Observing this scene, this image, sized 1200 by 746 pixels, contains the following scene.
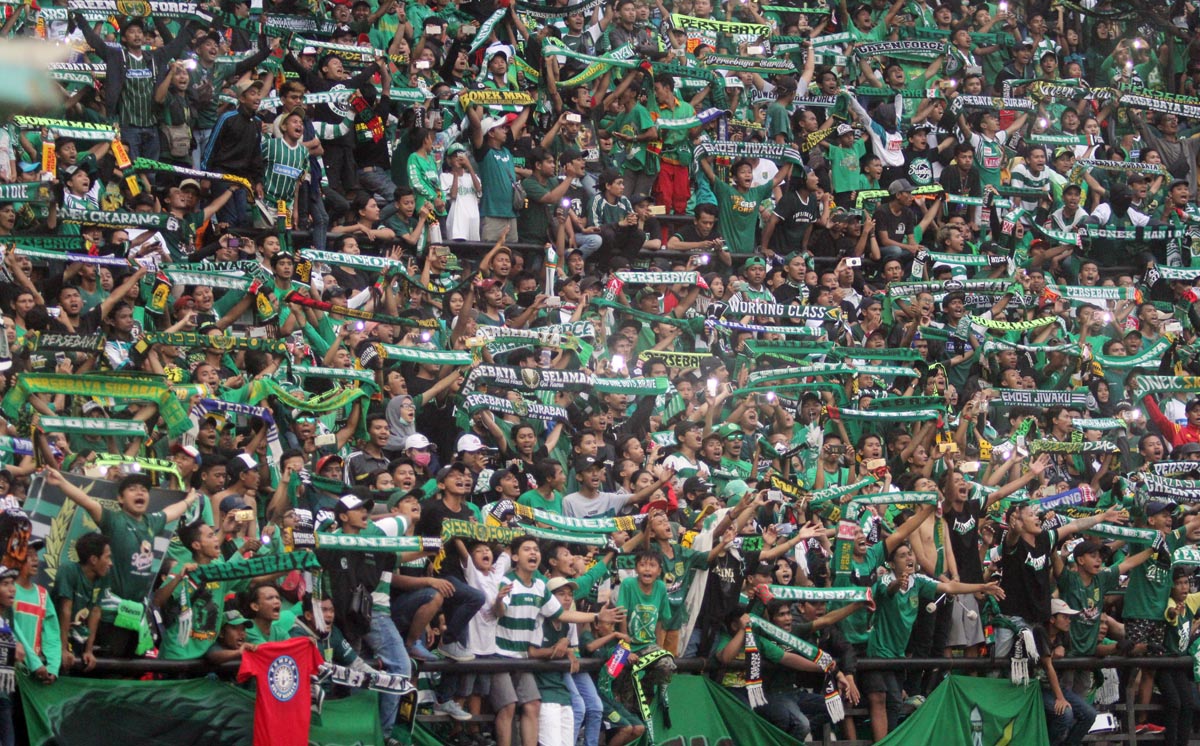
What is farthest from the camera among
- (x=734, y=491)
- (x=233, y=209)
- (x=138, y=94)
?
(x=138, y=94)

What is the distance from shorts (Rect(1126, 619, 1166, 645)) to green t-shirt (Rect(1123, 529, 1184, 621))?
5 cm

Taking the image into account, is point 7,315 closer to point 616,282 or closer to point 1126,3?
point 616,282

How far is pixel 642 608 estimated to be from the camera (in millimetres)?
15570

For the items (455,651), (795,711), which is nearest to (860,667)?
(795,711)

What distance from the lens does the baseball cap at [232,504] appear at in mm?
14320

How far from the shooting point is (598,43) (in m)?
23.5

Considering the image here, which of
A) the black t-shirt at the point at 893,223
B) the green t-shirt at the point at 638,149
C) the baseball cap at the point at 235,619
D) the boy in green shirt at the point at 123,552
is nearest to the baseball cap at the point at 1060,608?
the black t-shirt at the point at 893,223

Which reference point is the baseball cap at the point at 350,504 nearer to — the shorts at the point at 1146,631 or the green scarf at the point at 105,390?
the green scarf at the point at 105,390

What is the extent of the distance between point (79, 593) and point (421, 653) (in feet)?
8.37

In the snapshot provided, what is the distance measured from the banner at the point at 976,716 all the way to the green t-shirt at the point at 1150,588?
4.64 feet

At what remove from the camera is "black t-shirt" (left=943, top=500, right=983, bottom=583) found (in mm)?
17312

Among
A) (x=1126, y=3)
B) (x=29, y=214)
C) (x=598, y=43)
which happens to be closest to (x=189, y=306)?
(x=29, y=214)

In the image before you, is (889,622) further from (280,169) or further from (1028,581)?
(280,169)

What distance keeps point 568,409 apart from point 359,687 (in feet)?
16.0
